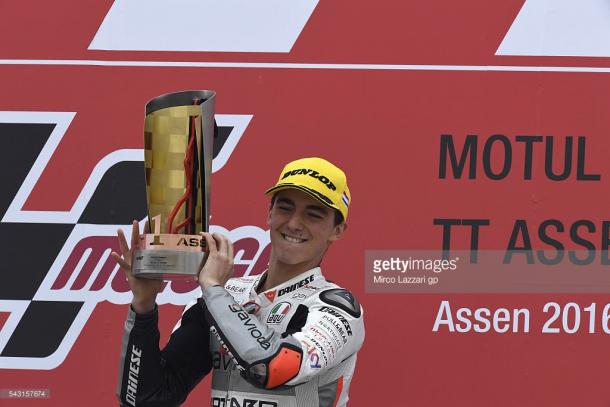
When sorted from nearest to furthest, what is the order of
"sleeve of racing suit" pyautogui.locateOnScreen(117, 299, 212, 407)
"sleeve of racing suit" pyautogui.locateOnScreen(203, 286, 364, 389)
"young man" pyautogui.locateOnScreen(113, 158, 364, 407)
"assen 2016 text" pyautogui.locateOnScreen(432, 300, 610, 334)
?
"sleeve of racing suit" pyautogui.locateOnScreen(203, 286, 364, 389)
"young man" pyautogui.locateOnScreen(113, 158, 364, 407)
"sleeve of racing suit" pyautogui.locateOnScreen(117, 299, 212, 407)
"assen 2016 text" pyautogui.locateOnScreen(432, 300, 610, 334)

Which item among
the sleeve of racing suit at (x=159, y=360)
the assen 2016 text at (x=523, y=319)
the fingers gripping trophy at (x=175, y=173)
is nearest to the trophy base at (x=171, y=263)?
the fingers gripping trophy at (x=175, y=173)

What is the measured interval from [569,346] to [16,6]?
1900 mm

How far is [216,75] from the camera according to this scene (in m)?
2.55

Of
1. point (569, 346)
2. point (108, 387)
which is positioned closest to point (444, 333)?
point (569, 346)

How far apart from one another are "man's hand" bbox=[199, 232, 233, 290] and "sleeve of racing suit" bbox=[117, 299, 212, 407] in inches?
8.7

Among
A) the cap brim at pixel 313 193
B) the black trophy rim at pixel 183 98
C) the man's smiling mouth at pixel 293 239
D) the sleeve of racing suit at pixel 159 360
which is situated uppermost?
the black trophy rim at pixel 183 98

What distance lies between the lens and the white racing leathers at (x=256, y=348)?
5.49ft

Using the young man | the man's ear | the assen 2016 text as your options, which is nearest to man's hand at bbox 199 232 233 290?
the young man

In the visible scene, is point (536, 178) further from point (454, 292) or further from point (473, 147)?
point (454, 292)

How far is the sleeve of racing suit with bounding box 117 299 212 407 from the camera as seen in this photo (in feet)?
6.16

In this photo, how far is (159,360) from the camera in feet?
6.24

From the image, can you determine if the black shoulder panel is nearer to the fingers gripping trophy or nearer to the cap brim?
the cap brim

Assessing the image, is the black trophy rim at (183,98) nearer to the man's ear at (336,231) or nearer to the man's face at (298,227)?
the man's face at (298,227)

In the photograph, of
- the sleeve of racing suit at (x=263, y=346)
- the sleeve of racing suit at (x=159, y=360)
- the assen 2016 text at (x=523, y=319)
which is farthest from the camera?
Answer: the assen 2016 text at (x=523, y=319)
